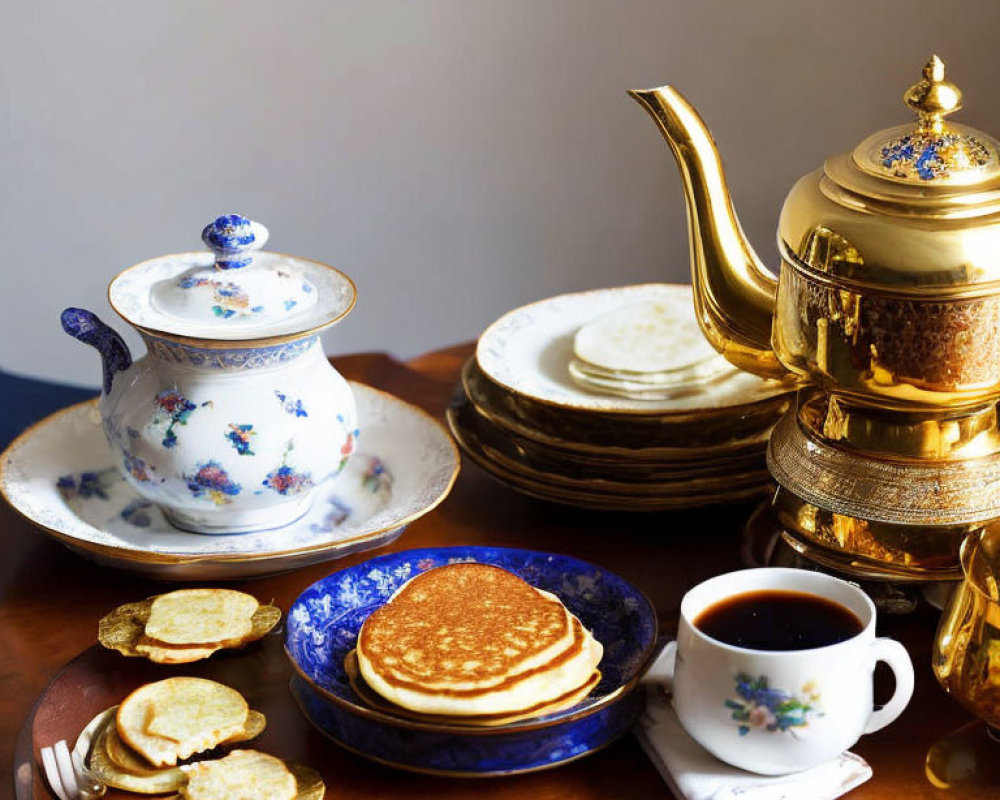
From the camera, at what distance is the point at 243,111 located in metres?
1.67

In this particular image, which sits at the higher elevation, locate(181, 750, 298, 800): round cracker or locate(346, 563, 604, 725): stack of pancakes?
locate(346, 563, 604, 725): stack of pancakes

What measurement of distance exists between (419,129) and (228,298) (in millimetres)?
1035

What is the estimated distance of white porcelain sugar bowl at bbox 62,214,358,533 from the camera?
0.76 meters

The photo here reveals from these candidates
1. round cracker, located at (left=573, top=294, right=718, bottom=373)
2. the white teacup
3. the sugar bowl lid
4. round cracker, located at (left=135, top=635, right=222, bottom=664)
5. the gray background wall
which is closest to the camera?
the white teacup

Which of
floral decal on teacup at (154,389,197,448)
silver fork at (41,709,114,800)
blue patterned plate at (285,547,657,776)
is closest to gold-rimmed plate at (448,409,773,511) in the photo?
blue patterned plate at (285,547,657,776)

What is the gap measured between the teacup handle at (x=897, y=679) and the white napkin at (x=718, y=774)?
2cm

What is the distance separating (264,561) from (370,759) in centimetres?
18

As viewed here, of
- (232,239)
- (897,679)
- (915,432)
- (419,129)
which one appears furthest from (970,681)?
(419,129)

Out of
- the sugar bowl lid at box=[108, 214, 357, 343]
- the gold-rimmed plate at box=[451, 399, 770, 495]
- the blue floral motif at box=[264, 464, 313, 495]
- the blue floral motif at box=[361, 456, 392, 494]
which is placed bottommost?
the blue floral motif at box=[361, 456, 392, 494]

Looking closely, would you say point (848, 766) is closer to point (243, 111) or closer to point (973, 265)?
point (973, 265)

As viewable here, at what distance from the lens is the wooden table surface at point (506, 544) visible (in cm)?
59

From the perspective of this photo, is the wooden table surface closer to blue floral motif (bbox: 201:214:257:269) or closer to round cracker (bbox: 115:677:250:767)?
round cracker (bbox: 115:677:250:767)

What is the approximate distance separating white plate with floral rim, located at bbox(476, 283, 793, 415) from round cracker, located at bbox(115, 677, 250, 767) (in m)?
0.30

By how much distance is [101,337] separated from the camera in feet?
2.62
